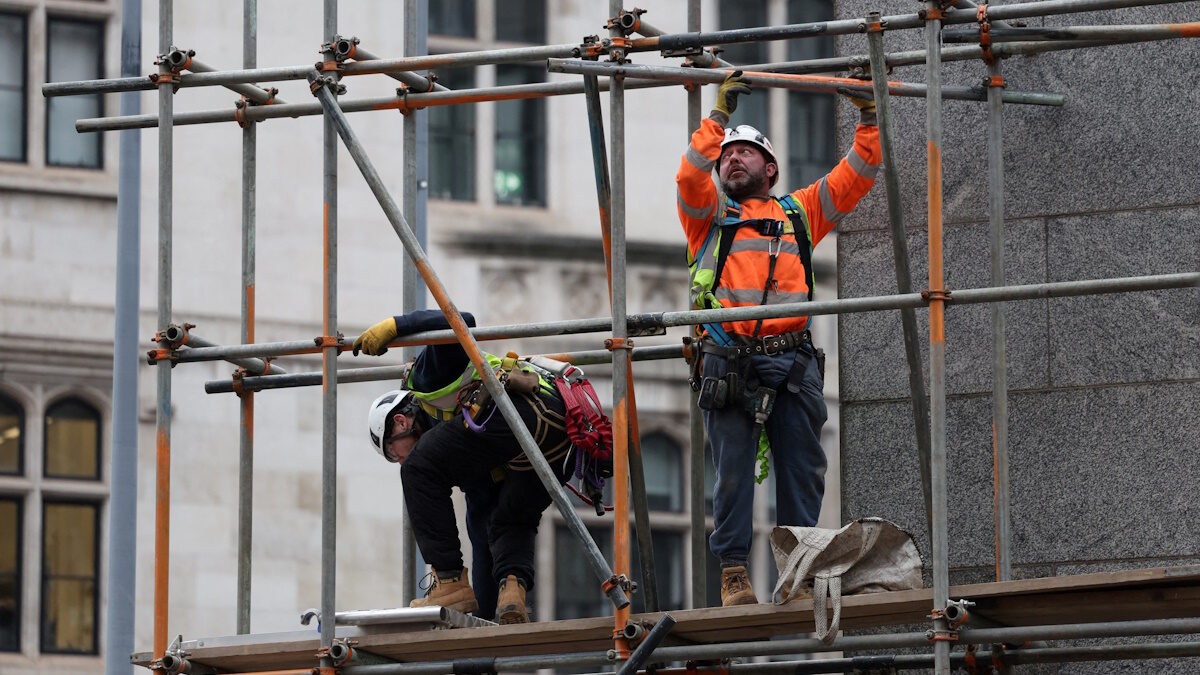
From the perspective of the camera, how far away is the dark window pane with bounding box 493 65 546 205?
31.9 meters

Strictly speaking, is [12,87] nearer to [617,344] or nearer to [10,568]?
[10,568]

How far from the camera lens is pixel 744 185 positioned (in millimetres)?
12547

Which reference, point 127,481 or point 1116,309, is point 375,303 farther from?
point 1116,309

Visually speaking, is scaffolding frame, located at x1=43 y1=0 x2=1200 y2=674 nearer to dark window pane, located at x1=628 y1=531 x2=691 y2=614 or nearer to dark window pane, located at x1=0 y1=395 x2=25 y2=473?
dark window pane, located at x1=0 y1=395 x2=25 y2=473

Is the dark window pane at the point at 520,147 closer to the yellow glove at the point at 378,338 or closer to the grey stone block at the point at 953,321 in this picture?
the grey stone block at the point at 953,321

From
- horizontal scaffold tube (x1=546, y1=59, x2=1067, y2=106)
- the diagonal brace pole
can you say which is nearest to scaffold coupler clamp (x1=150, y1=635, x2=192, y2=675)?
the diagonal brace pole

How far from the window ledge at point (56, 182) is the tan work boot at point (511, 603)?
18321 millimetres

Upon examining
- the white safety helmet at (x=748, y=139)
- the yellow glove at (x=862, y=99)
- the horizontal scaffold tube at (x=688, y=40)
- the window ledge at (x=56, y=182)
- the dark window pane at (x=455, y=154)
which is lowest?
the white safety helmet at (x=748, y=139)

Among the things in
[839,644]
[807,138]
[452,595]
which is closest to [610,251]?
[452,595]

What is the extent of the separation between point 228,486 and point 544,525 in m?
4.00

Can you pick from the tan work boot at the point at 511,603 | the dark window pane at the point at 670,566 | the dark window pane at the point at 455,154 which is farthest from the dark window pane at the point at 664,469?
the tan work boot at the point at 511,603

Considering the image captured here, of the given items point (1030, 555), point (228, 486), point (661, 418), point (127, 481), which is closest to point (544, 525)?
point (661, 418)

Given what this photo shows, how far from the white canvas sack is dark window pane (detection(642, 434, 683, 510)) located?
2028 cm

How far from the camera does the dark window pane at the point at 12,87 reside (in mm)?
30219
